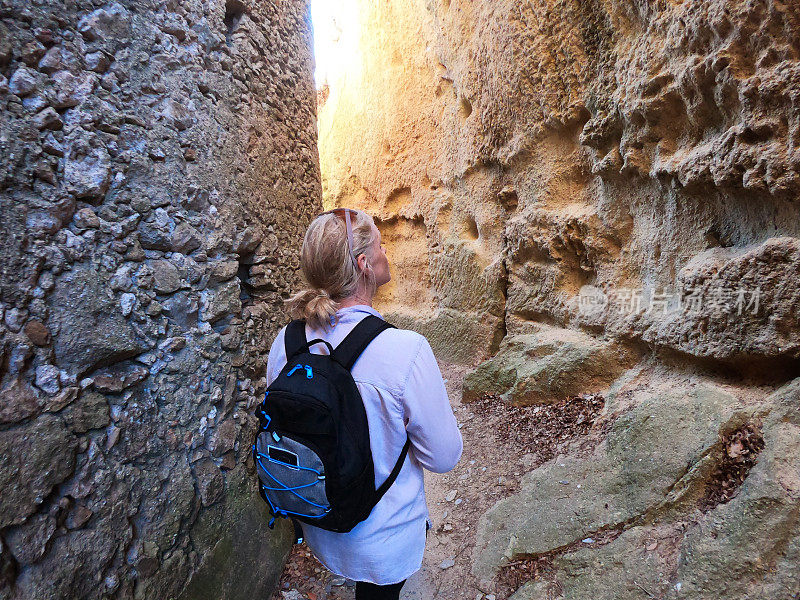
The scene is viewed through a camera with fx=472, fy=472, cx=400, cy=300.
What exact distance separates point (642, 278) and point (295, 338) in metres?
2.31

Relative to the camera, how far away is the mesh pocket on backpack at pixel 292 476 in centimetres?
114

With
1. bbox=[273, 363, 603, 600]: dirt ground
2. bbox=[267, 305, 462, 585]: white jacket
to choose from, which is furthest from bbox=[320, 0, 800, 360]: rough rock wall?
bbox=[267, 305, 462, 585]: white jacket

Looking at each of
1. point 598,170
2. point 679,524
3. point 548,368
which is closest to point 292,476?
point 679,524

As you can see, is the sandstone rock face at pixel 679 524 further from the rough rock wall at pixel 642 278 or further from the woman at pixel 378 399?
the woman at pixel 378 399

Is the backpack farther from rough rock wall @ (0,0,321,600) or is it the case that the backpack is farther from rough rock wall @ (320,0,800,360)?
rough rock wall @ (320,0,800,360)

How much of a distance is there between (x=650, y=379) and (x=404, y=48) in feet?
16.5

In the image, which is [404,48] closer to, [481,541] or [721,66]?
[721,66]

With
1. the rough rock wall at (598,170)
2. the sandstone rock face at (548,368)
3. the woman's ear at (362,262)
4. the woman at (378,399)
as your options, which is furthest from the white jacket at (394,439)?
the sandstone rock face at (548,368)

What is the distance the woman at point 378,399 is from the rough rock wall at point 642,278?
911 mm

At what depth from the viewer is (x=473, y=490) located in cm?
273

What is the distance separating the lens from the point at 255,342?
6.76 ft

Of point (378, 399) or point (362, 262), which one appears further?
point (362, 262)

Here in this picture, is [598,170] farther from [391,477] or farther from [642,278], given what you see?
[391,477]

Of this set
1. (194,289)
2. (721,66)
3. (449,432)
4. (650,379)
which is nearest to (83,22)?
(194,289)
